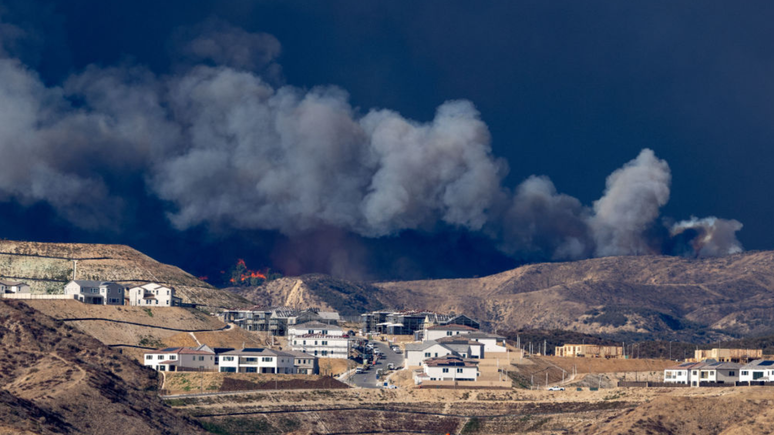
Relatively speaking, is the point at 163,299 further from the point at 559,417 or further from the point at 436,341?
the point at 559,417

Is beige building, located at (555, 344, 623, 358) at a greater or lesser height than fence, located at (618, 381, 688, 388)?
greater

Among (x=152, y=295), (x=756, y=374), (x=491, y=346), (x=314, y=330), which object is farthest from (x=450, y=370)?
(x=152, y=295)

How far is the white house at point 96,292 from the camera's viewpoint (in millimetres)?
169500

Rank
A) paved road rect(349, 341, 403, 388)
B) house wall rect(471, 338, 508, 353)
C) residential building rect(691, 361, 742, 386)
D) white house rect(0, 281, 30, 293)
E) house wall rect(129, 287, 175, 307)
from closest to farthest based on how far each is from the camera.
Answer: paved road rect(349, 341, 403, 388), residential building rect(691, 361, 742, 386), white house rect(0, 281, 30, 293), house wall rect(471, 338, 508, 353), house wall rect(129, 287, 175, 307)

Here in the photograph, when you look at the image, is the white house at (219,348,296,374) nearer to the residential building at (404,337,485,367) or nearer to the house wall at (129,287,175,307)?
the residential building at (404,337,485,367)

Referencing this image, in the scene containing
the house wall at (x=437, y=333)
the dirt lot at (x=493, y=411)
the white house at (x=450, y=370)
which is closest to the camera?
the dirt lot at (x=493, y=411)

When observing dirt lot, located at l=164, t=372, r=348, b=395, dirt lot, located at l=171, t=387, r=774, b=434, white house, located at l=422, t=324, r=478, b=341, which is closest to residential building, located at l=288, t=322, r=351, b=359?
white house, located at l=422, t=324, r=478, b=341

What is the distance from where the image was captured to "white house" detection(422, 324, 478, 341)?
18500 cm

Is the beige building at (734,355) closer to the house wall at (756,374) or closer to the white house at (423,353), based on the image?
the house wall at (756,374)

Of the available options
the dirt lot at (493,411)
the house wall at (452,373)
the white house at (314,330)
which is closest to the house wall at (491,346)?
the white house at (314,330)

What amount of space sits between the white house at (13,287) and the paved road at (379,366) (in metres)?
50.2

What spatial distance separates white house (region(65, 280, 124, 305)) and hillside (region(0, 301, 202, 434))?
22835mm

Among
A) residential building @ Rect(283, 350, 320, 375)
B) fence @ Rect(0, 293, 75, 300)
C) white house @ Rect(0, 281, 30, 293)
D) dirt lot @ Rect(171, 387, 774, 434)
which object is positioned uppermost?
white house @ Rect(0, 281, 30, 293)

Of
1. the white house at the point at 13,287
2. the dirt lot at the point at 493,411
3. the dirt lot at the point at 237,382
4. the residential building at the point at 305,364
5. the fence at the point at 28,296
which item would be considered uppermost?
the white house at the point at 13,287
